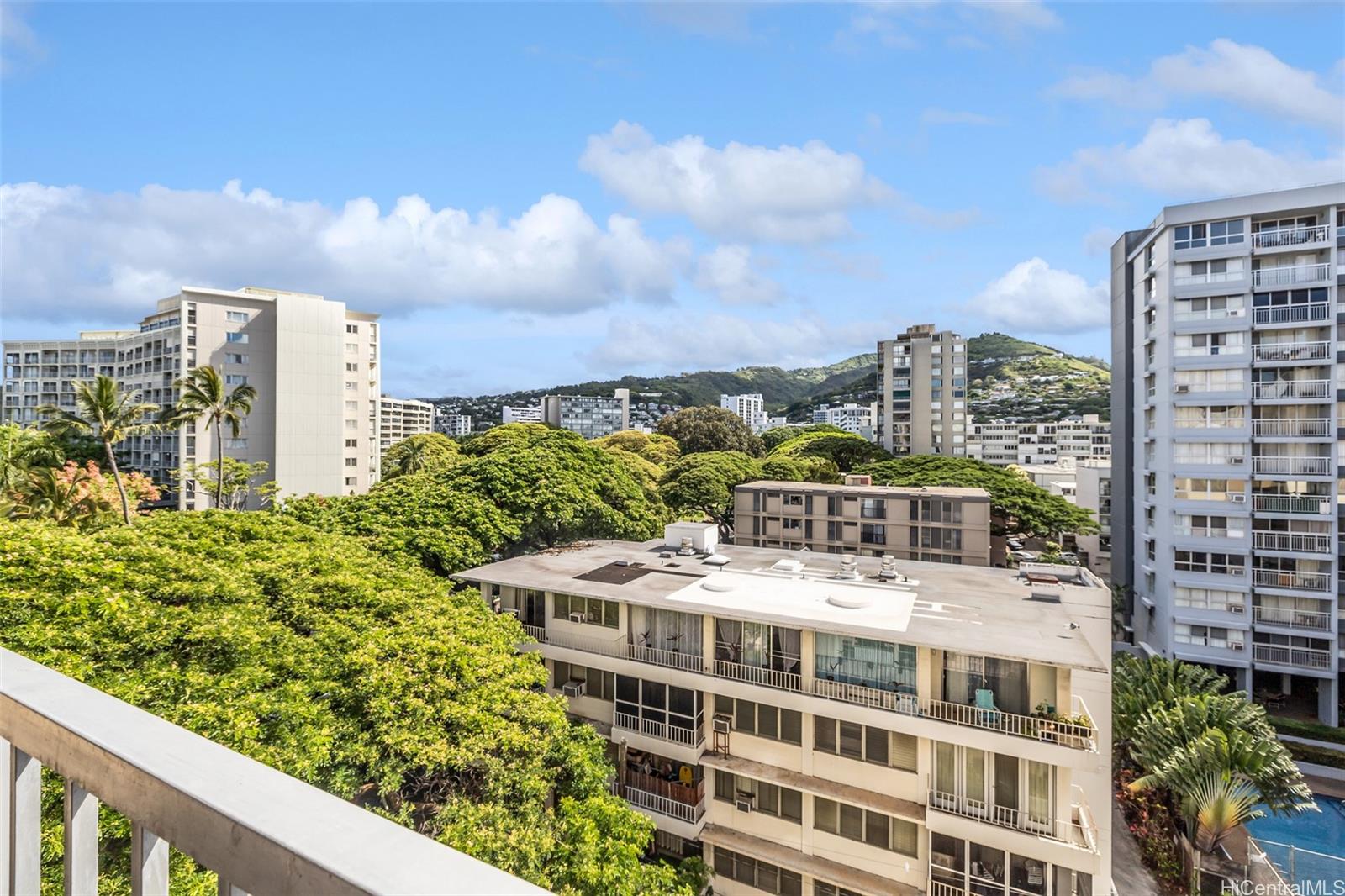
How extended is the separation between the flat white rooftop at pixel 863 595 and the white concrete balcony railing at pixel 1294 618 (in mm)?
16506

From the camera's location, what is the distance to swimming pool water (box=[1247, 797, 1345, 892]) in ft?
60.3

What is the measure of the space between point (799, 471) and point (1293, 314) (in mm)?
30356

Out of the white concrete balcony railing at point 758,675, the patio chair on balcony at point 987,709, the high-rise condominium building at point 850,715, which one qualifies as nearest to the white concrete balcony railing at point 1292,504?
the high-rise condominium building at point 850,715

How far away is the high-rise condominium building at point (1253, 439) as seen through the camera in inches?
1070

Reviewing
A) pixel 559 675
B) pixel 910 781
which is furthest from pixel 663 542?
pixel 910 781

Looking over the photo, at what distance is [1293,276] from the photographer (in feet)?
91.4

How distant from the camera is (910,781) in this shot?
13.0m

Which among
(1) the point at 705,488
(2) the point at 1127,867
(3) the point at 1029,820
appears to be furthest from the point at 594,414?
(3) the point at 1029,820

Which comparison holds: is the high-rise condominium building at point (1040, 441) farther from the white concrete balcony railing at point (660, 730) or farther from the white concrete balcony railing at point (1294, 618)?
the white concrete balcony railing at point (660, 730)

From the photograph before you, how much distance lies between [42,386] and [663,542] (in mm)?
74007

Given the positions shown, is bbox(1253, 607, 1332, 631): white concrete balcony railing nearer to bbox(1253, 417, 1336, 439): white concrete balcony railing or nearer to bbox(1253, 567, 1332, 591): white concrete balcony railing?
bbox(1253, 567, 1332, 591): white concrete balcony railing

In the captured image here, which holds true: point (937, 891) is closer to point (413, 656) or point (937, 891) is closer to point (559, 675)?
point (559, 675)

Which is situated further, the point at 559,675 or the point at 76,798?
the point at 559,675

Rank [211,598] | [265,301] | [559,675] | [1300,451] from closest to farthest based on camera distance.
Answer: [211,598], [559,675], [1300,451], [265,301]
